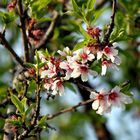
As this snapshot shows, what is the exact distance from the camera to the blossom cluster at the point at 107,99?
9.25 feet

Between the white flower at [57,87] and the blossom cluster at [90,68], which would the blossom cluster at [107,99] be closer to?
the blossom cluster at [90,68]

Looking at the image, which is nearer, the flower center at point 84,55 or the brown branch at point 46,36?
the flower center at point 84,55

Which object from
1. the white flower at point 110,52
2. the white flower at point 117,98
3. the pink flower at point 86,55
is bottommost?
the white flower at point 117,98

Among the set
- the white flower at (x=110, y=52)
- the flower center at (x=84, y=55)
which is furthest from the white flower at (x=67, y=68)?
the white flower at (x=110, y=52)

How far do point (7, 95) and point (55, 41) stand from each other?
3.66ft

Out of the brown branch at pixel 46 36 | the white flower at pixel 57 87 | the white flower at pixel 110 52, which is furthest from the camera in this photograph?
the brown branch at pixel 46 36

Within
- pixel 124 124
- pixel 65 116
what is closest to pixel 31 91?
pixel 65 116

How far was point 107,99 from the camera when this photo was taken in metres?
2.86

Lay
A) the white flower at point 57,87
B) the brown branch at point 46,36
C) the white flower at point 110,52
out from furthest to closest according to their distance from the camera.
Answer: the brown branch at point 46,36, the white flower at point 57,87, the white flower at point 110,52

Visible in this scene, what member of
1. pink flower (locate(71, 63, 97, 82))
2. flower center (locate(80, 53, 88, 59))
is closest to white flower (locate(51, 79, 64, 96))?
pink flower (locate(71, 63, 97, 82))

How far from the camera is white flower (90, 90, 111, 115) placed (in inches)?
111

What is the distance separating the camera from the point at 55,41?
4.75 metres

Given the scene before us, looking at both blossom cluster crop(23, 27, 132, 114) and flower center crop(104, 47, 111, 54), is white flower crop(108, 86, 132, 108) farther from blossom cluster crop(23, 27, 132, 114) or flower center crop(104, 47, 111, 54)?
flower center crop(104, 47, 111, 54)

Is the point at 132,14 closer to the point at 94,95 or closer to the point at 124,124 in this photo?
the point at 94,95
